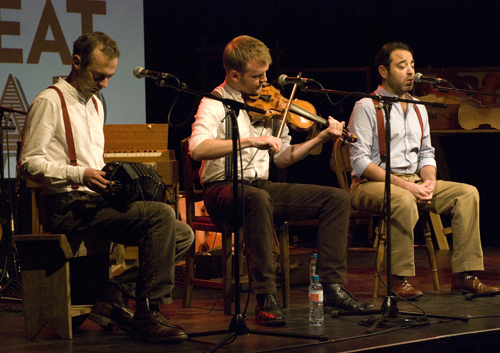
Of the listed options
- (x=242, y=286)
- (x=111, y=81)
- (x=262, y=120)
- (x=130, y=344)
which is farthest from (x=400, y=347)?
(x=111, y=81)

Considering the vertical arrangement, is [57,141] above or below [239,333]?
above

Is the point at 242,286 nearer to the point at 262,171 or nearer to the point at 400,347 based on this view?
the point at 262,171

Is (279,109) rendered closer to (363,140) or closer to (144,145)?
(363,140)

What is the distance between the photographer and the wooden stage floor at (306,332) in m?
2.44

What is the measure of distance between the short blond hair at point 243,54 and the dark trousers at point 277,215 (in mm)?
592

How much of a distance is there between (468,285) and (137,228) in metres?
1.93

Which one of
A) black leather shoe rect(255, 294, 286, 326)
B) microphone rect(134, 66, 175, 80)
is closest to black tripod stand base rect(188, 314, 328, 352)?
black leather shoe rect(255, 294, 286, 326)

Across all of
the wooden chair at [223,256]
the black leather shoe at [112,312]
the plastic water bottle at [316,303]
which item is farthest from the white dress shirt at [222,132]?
the black leather shoe at [112,312]

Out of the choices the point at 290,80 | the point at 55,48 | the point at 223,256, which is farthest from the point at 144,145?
the point at 290,80

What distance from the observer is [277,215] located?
126 inches

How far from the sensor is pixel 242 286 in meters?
3.97

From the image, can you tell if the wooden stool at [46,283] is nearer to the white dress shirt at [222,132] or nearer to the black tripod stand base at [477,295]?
the white dress shirt at [222,132]

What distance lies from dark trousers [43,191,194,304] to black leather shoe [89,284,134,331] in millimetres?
90

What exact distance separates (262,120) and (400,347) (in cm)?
135
